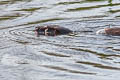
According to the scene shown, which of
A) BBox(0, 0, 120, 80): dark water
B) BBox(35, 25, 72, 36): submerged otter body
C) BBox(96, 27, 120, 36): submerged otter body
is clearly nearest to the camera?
BBox(0, 0, 120, 80): dark water

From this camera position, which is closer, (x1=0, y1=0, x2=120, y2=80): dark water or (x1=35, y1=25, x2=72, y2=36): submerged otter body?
(x1=0, y1=0, x2=120, y2=80): dark water

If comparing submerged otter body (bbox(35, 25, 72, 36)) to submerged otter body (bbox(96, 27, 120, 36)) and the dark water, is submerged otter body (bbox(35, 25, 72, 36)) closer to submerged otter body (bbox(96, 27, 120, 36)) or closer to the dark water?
the dark water

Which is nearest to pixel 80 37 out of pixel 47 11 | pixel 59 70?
pixel 59 70

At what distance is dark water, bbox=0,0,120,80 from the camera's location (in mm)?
7750

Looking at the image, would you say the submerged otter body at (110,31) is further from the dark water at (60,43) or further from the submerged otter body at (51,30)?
the submerged otter body at (51,30)

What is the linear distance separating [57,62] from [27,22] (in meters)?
3.79

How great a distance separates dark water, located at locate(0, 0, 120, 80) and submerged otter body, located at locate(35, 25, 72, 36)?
0.56 ft

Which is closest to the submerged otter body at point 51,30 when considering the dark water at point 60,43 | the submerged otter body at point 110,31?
the dark water at point 60,43

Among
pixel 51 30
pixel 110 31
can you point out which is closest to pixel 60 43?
pixel 51 30

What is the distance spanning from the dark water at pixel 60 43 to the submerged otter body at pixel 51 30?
0.17 meters

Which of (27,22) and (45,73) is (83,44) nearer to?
(45,73)

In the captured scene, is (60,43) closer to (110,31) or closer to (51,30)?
(51,30)

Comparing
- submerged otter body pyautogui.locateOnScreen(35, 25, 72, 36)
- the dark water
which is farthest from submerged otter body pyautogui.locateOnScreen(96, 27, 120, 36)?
submerged otter body pyautogui.locateOnScreen(35, 25, 72, 36)

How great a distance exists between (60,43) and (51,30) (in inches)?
44.3
